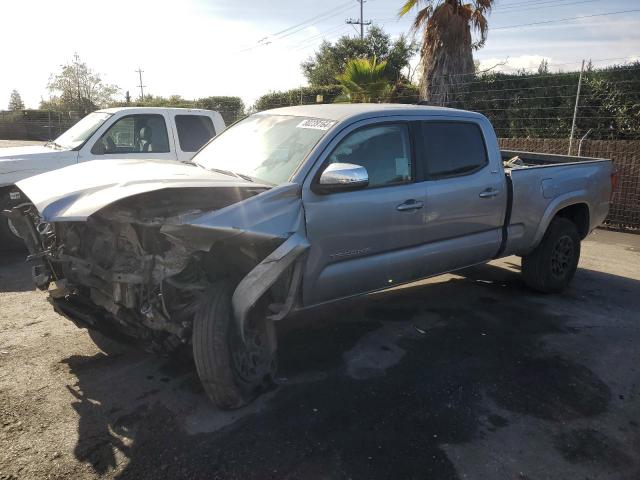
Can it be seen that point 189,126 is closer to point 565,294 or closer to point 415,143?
point 415,143

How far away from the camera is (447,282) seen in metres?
6.20

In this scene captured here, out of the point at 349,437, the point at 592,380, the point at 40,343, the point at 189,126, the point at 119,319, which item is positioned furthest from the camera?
the point at 189,126

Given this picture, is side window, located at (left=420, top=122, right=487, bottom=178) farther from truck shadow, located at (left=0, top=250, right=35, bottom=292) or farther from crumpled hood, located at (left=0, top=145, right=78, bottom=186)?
crumpled hood, located at (left=0, top=145, right=78, bottom=186)

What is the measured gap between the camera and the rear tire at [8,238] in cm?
695

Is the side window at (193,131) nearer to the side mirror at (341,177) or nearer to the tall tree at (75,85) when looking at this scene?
the side mirror at (341,177)

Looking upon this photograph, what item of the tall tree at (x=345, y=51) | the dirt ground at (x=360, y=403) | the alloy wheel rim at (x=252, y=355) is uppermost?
the tall tree at (x=345, y=51)

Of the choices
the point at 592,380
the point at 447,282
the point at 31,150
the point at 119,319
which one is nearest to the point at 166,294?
the point at 119,319

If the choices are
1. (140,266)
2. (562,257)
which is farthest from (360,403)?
(562,257)

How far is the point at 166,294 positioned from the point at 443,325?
8.83 feet

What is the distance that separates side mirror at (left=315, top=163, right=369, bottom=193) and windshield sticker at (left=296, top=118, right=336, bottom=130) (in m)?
0.45

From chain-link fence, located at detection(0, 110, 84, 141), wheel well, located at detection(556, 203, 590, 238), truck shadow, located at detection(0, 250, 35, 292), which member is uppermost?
chain-link fence, located at detection(0, 110, 84, 141)

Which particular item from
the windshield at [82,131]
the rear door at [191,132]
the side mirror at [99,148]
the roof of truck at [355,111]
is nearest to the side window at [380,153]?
the roof of truck at [355,111]

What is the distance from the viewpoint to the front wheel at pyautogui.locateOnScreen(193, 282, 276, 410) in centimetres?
318

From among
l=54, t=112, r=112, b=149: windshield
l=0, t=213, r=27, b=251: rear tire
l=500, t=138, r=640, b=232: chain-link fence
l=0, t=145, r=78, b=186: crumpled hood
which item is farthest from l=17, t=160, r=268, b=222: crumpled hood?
l=500, t=138, r=640, b=232: chain-link fence
